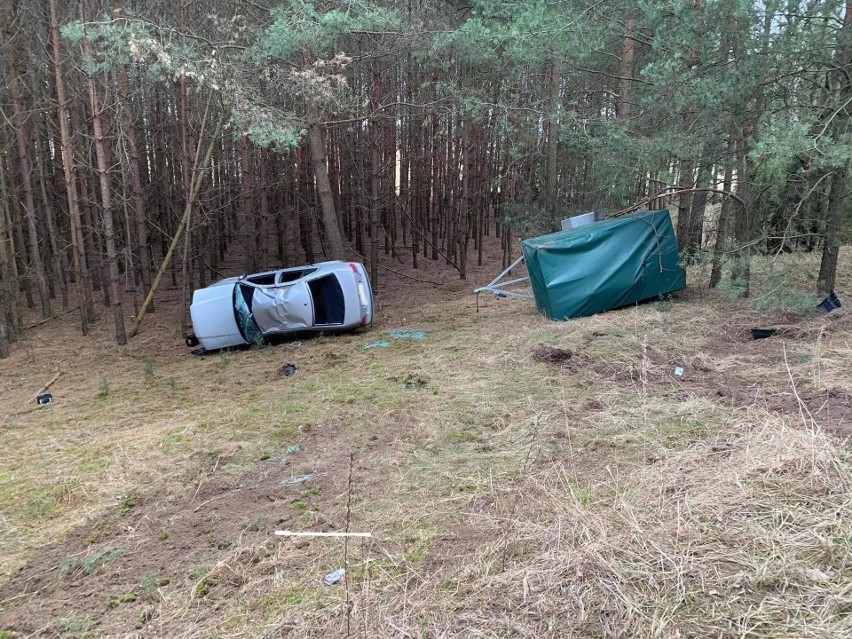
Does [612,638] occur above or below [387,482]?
above

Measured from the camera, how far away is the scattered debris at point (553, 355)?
22.2ft

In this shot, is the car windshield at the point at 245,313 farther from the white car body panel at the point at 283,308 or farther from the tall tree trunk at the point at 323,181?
the tall tree trunk at the point at 323,181

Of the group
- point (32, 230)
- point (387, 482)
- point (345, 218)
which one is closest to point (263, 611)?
point (387, 482)

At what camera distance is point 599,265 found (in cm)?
903

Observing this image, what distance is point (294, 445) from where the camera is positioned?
4.97m

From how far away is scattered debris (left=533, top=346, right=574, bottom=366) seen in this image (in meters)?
6.75

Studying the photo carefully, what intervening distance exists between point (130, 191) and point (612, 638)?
46.5 feet

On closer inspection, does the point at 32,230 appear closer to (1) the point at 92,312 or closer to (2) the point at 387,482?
(1) the point at 92,312

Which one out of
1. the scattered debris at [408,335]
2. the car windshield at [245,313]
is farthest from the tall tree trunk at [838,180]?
the car windshield at [245,313]

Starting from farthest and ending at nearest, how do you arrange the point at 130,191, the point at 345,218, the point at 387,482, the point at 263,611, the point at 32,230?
the point at 345,218 → the point at 130,191 → the point at 32,230 → the point at 387,482 → the point at 263,611

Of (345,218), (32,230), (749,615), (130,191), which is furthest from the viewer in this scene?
(345,218)

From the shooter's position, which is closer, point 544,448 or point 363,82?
point 544,448

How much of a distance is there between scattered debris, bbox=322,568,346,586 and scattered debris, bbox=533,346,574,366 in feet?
14.0

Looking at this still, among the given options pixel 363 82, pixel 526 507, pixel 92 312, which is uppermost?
pixel 363 82
